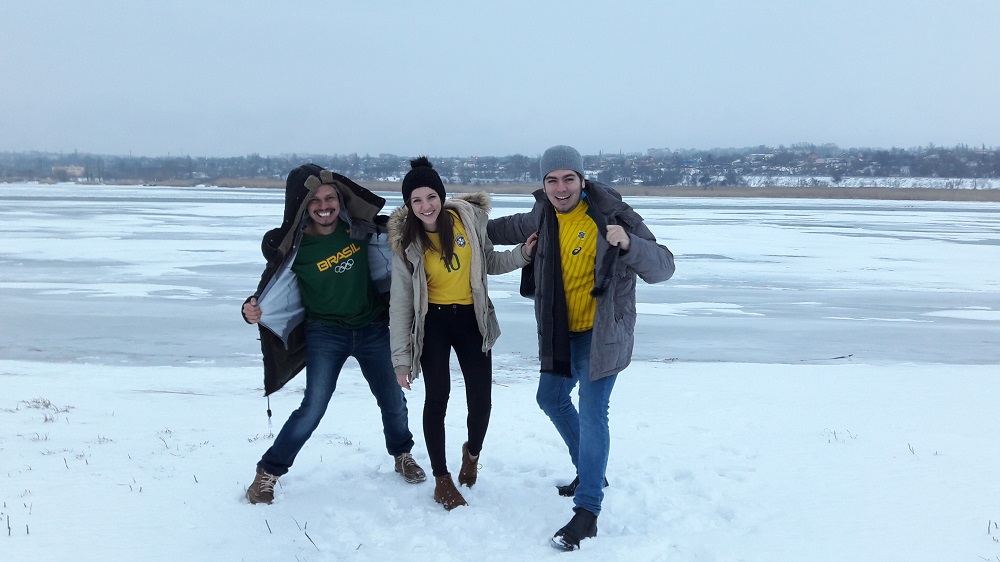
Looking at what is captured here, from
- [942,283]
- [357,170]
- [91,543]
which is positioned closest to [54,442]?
[91,543]

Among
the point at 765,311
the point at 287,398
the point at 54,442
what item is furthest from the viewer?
the point at 765,311

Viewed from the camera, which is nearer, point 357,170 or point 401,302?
point 401,302

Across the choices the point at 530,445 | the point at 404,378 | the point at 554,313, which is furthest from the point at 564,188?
the point at 530,445

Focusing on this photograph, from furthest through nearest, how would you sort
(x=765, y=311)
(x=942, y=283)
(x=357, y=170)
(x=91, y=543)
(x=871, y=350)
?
1. (x=357, y=170)
2. (x=942, y=283)
3. (x=765, y=311)
4. (x=871, y=350)
5. (x=91, y=543)

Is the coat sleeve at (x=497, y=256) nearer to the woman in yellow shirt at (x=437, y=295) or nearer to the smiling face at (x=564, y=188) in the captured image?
the woman in yellow shirt at (x=437, y=295)

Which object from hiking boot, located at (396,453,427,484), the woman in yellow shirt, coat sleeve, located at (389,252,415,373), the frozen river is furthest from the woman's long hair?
the frozen river

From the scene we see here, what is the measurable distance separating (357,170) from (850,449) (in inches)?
2985

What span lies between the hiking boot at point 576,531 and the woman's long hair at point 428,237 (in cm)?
137

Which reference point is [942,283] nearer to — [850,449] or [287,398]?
[850,449]

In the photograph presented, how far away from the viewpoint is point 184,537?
139 inches

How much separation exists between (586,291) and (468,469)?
1265 millimetres

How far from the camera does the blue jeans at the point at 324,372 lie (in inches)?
157

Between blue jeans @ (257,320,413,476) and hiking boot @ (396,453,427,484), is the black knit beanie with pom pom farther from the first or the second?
hiking boot @ (396,453,427,484)

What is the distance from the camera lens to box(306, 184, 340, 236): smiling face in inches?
153
